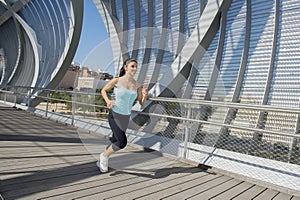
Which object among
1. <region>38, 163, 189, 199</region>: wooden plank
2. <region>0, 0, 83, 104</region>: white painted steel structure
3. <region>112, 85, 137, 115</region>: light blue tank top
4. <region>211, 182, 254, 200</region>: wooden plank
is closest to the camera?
<region>38, 163, 189, 199</region>: wooden plank

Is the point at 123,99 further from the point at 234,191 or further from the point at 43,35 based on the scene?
the point at 43,35

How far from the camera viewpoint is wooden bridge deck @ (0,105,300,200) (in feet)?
6.44

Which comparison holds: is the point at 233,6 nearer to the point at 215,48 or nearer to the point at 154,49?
the point at 215,48

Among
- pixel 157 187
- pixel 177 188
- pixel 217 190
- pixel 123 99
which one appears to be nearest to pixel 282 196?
pixel 217 190

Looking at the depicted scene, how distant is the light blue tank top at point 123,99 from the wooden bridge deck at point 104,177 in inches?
26.8

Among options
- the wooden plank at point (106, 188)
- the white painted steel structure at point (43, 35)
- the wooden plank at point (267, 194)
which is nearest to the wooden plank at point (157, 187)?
the wooden plank at point (106, 188)

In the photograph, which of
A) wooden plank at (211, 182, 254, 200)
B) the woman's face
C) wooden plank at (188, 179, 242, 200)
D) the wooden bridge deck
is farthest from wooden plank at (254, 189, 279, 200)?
the woman's face

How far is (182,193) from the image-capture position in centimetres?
211

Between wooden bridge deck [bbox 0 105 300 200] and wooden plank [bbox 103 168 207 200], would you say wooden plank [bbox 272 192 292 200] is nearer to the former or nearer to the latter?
wooden bridge deck [bbox 0 105 300 200]

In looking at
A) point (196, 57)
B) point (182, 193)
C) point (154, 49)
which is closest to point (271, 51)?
point (196, 57)

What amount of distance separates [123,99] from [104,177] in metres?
0.80

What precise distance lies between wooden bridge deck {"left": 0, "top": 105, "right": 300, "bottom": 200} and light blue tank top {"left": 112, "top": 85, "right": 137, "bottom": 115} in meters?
0.68

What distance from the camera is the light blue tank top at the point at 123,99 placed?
233 cm

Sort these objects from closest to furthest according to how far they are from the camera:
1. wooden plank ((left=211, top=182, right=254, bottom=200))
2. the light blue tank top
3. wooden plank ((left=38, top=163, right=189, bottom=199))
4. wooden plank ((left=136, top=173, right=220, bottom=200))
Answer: wooden plank ((left=38, top=163, right=189, bottom=199)), wooden plank ((left=136, top=173, right=220, bottom=200)), wooden plank ((left=211, top=182, right=254, bottom=200)), the light blue tank top
